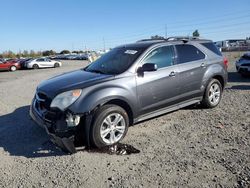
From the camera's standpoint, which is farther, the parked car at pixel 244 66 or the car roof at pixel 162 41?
the parked car at pixel 244 66

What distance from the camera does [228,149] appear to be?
454cm

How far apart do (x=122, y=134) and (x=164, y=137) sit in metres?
0.83

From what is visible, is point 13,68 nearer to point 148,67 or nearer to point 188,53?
point 188,53

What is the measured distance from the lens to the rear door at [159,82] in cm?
532

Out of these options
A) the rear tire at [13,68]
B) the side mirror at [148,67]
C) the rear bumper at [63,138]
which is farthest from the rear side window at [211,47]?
the rear tire at [13,68]

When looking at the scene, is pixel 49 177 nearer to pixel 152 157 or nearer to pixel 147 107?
pixel 152 157

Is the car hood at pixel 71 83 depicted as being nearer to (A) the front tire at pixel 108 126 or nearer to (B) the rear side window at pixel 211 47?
(A) the front tire at pixel 108 126

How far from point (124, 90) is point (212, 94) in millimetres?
2931

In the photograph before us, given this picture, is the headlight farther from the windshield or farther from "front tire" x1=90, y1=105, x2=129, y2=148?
the windshield

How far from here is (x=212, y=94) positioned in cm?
695

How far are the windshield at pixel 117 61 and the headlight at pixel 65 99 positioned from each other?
102 centimetres

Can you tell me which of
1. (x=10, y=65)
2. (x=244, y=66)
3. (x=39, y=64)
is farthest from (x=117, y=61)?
(x=39, y=64)

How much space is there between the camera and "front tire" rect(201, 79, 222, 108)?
676 cm

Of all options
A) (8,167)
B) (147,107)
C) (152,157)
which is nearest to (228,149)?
(152,157)
